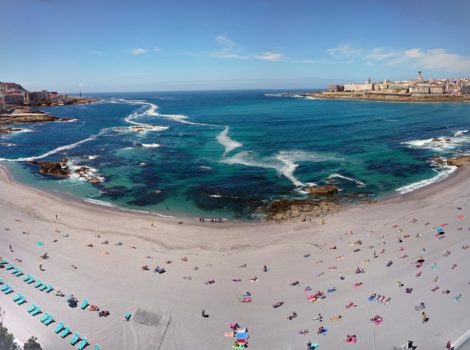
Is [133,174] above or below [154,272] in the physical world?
above

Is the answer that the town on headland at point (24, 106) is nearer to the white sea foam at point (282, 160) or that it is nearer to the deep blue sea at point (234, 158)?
the deep blue sea at point (234, 158)

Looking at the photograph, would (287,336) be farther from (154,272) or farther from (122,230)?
(122,230)

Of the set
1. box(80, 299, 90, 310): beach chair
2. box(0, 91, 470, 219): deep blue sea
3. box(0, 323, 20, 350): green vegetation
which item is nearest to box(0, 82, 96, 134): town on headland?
box(0, 91, 470, 219): deep blue sea

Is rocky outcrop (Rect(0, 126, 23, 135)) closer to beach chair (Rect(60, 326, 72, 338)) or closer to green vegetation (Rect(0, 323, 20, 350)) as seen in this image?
beach chair (Rect(60, 326, 72, 338))

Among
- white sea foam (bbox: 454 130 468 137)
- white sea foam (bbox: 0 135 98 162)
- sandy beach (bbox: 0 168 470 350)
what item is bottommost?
sandy beach (bbox: 0 168 470 350)

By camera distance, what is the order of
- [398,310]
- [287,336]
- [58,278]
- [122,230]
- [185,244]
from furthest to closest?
[122,230], [185,244], [58,278], [398,310], [287,336]

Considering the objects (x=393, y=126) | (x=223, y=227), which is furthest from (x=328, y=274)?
(x=393, y=126)

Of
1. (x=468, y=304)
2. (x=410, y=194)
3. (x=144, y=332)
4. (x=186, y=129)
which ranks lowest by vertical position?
(x=144, y=332)

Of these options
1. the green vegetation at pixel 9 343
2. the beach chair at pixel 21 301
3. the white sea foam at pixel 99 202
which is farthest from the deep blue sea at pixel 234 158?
the green vegetation at pixel 9 343
